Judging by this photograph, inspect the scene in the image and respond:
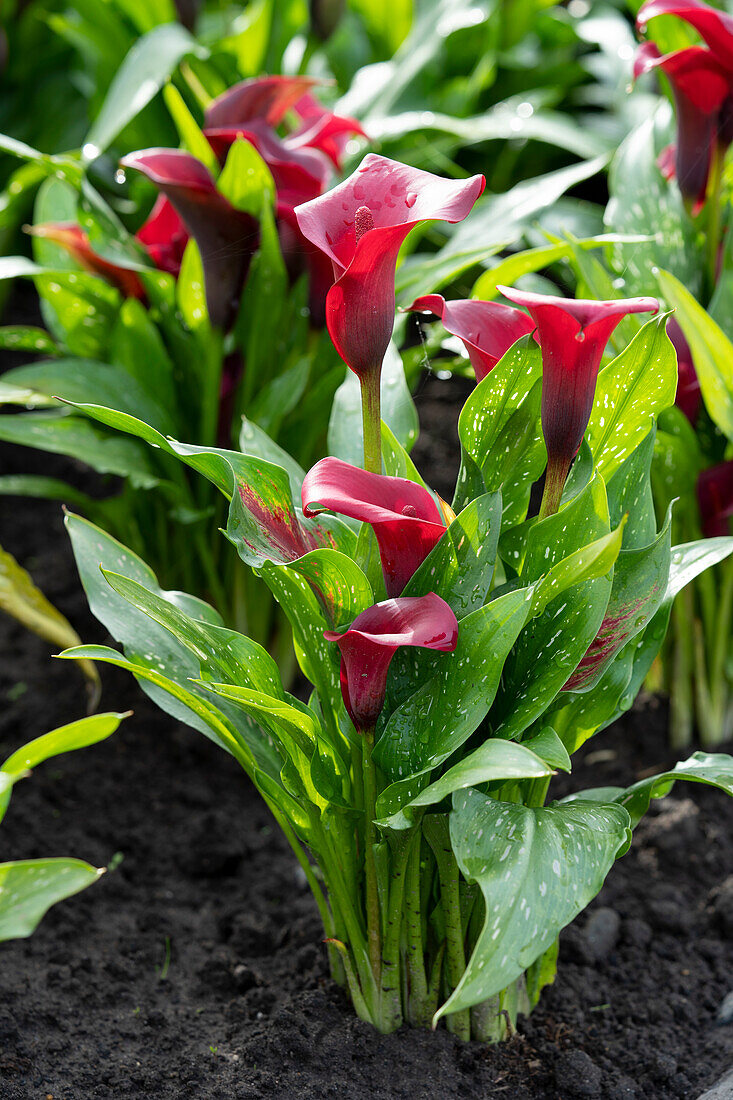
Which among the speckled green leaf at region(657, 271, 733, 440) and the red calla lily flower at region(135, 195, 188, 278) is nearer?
the speckled green leaf at region(657, 271, 733, 440)

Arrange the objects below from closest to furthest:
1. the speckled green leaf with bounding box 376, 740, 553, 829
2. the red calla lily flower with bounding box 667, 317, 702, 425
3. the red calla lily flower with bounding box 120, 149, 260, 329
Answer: the speckled green leaf with bounding box 376, 740, 553, 829 → the red calla lily flower with bounding box 120, 149, 260, 329 → the red calla lily flower with bounding box 667, 317, 702, 425

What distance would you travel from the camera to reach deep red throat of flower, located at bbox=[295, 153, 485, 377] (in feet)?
2.38

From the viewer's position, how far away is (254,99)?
1.41 m

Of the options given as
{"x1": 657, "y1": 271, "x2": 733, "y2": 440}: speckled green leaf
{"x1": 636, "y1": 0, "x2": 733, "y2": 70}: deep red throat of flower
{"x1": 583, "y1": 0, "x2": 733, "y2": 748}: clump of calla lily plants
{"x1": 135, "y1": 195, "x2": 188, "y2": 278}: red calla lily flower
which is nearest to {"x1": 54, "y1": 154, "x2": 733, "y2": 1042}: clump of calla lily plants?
{"x1": 657, "y1": 271, "x2": 733, "y2": 440}: speckled green leaf

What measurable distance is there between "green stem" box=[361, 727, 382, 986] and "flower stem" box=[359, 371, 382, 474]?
0.71ft

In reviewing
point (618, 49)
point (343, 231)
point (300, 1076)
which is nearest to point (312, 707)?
point (300, 1076)

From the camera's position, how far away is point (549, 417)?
0.79 meters

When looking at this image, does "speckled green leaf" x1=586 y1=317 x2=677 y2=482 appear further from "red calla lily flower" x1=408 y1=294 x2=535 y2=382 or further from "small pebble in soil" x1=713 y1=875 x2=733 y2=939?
"small pebble in soil" x1=713 y1=875 x2=733 y2=939

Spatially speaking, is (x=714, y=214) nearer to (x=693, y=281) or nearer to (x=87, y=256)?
(x=693, y=281)

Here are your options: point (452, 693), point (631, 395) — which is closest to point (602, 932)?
point (452, 693)

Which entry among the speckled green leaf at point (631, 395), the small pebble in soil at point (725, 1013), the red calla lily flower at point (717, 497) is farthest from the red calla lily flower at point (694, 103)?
the small pebble in soil at point (725, 1013)

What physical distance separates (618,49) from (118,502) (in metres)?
1.44

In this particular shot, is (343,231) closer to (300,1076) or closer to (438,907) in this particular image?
(438,907)

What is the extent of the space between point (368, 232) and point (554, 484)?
10.1 inches
